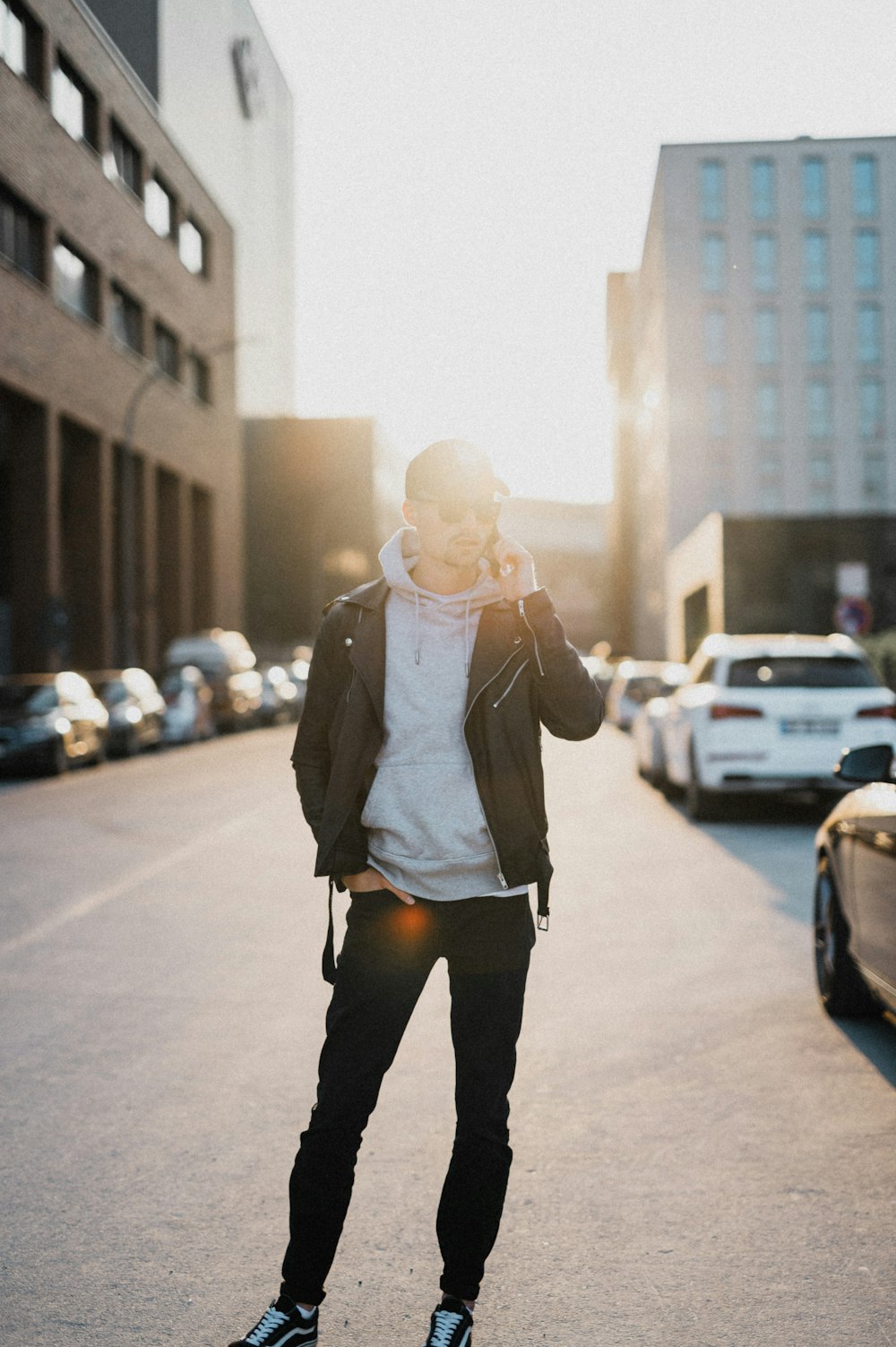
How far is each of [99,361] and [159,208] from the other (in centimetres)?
948

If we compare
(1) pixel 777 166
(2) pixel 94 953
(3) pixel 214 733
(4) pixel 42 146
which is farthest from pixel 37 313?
(1) pixel 777 166

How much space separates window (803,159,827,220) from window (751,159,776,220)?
4.84 feet

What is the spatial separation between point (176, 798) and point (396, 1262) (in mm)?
13674

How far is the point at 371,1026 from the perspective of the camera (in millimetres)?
3018

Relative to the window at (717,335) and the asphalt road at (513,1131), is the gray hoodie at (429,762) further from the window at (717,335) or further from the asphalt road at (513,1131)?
the window at (717,335)

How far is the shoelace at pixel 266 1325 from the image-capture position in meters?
2.94

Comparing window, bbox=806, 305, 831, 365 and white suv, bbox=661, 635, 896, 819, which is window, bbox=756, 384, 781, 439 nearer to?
window, bbox=806, 305, 831, 365

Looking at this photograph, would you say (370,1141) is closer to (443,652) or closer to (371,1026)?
(371,1026)

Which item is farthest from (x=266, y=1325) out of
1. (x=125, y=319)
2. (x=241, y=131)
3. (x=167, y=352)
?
(x=241, y=131)

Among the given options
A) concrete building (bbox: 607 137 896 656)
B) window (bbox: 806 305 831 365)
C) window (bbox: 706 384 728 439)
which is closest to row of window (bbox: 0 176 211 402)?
window (bbox: 706 384 728 439)

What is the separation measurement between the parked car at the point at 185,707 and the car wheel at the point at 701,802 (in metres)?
17.3

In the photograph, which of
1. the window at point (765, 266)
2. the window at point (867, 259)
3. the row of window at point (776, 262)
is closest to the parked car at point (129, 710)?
the row of window at point (776, 262)

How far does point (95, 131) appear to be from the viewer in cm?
3875

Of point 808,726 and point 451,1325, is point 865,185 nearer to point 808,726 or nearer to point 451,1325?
point 808,726
